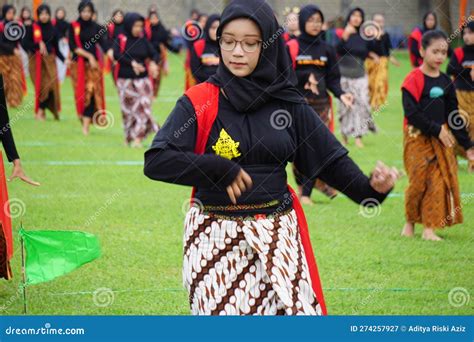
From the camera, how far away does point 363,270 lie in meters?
7.19

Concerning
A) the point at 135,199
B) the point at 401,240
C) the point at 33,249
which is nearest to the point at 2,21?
the point at 135,199

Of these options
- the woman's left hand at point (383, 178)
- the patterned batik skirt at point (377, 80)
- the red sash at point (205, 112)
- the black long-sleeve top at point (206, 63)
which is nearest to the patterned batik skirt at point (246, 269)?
the red sash at point (205, 112)

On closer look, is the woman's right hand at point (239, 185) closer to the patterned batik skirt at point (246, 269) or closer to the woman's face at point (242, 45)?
the patterned batik skirt at point (246, 269)

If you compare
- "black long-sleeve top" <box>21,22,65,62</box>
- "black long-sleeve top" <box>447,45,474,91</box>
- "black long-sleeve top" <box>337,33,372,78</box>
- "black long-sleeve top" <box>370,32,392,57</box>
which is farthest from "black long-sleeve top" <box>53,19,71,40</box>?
"black long-sleeve top" <box>447,45,474,91</box>

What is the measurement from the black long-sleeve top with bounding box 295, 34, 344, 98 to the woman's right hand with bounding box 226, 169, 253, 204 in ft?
20.8

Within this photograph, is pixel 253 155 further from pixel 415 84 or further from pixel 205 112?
pixel 415 84

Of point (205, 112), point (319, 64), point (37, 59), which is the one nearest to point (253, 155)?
point (205, 112)

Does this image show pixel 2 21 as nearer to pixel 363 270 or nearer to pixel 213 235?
pixel 363 270

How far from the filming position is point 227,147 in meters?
4.01

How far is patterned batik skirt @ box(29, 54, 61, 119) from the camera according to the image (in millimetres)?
17281

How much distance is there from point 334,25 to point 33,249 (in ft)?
101

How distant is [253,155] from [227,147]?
4.1 inches

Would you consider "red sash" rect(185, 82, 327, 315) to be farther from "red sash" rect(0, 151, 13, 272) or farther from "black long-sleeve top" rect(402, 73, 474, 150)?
"black long-sleeve top" rect(402, 73, 474, 150)

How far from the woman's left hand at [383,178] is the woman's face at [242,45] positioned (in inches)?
25.9
